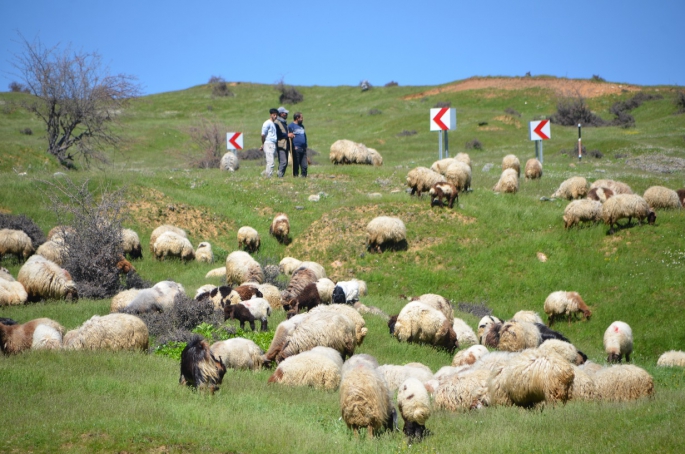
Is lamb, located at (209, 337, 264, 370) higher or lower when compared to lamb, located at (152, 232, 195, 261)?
lower

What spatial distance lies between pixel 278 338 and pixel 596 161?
27090mm

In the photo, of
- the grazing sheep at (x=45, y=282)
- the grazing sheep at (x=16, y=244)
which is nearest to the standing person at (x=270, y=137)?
the grazing sheep at (x=16, y=244)

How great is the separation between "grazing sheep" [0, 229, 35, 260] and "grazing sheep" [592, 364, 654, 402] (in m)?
15.0

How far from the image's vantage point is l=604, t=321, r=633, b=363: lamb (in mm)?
13680

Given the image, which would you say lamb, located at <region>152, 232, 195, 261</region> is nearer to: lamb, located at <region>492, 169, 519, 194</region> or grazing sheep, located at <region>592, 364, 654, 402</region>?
lamb, located at <region>492, 169, 519, 194</region>

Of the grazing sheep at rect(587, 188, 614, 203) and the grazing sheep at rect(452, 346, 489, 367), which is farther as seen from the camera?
the grazing sheep at rect(587, 188, 614, 203)

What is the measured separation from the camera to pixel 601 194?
69.3 feet

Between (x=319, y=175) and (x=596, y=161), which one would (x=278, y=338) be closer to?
(x=319, y=175)

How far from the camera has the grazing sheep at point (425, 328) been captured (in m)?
12.9

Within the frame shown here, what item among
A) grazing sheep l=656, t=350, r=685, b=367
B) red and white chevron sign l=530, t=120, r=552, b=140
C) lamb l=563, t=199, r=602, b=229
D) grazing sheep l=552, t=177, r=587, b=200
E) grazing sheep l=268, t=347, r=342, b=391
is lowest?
grazing sheep l=656, t=350, r=685, b=367

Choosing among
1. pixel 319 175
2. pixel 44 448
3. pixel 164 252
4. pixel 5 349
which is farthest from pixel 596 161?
pixel 44 448

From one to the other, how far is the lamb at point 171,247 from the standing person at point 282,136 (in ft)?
23.7

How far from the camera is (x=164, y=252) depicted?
19656 millimetres

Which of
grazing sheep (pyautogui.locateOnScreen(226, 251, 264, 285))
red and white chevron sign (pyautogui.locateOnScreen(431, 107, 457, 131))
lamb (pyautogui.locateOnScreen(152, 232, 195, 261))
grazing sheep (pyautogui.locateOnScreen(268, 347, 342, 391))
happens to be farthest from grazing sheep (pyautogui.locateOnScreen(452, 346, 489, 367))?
red and white chevron sign (pyautogui.locateOnScreen(431, 107, 457, 131))
